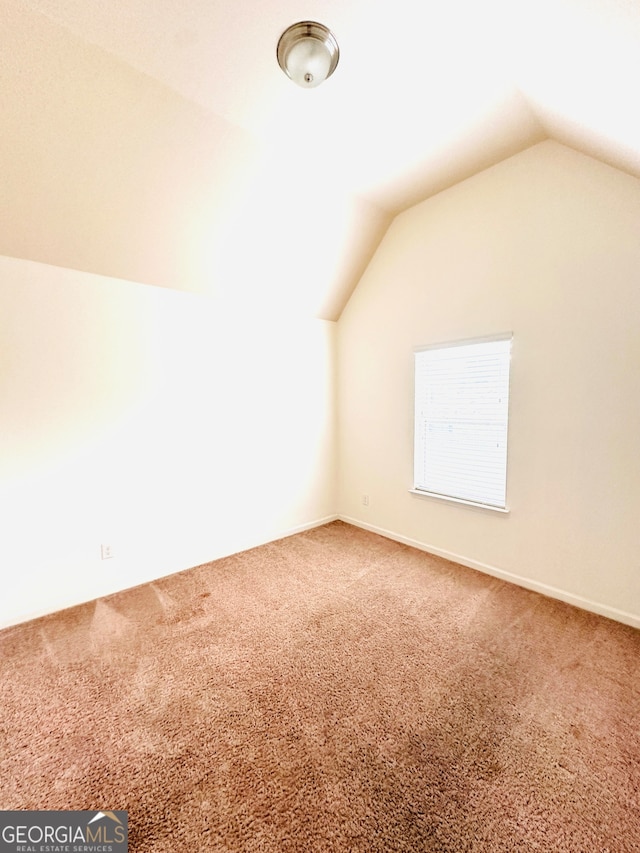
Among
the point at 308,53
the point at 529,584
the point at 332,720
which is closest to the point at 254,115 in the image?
the point at 308,53

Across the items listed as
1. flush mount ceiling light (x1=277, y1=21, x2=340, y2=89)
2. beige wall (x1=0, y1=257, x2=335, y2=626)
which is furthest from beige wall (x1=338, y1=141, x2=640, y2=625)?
flush mount ceiling light (x1=277, y1=21, x2=340, y2=89)

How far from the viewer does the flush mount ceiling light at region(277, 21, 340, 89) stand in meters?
1.48

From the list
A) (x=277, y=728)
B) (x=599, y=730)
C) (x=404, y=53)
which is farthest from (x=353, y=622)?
(x=404, y=53)

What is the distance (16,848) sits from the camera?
1.06m

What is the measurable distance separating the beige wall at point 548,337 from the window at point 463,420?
94mm

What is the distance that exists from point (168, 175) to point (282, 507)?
2.84 metres

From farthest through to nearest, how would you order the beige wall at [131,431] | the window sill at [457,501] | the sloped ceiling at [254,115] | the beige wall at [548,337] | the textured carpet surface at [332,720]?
the window sill at [457,501] → the beige wall at [131,431] → the beige wall at [548,337] → the sloped ceiling at [254,115] → the textured carpet surface at [332,720]

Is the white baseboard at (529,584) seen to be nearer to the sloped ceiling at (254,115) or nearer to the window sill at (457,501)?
the window sill at (457,501)

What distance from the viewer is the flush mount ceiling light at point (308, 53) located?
4.85ft

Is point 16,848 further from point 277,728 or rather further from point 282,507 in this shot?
point 282,507

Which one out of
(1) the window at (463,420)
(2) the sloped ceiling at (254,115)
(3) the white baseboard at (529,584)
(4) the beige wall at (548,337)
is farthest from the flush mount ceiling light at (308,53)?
(3) the white baseboard at (529,584)

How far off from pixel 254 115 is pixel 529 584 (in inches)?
139

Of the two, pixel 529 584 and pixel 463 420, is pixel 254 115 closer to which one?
pixel 463 420

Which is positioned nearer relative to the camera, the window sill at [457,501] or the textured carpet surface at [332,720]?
the textured carpet surface at [332,720]
